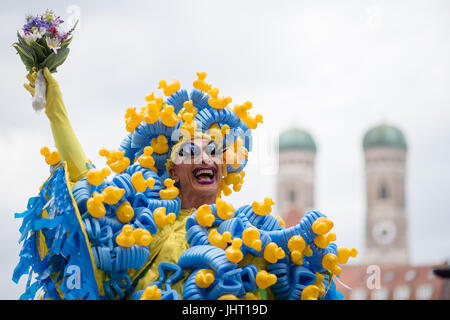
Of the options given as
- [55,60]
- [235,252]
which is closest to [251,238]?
[235,252]

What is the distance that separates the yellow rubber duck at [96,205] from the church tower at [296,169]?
52680 millimetres

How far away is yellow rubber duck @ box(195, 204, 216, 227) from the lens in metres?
4.16

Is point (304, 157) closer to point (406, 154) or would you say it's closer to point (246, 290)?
point (406, 154)

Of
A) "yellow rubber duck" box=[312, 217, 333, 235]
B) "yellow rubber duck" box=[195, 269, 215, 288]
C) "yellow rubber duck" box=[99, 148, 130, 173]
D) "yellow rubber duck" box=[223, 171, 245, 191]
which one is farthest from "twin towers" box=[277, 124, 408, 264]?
"yellow rubber duck" box=[195, 269, 215, 288]

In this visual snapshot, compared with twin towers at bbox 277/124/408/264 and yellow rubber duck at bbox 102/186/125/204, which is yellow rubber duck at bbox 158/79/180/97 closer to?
yellow rubber duck at bbox 102/186/125/204

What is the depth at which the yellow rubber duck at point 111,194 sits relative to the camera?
4.09 meters

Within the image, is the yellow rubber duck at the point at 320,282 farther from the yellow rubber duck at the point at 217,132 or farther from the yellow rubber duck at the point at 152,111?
the yellow rubber duck at the point at 152,111

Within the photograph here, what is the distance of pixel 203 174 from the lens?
4637 mm

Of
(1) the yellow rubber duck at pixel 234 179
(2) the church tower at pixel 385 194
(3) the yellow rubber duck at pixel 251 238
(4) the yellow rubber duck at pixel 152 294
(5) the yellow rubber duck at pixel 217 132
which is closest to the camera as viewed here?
(4) the yellow rubber duck at pixel 152 294

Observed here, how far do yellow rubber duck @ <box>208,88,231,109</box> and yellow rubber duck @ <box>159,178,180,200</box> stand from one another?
0.59 metres

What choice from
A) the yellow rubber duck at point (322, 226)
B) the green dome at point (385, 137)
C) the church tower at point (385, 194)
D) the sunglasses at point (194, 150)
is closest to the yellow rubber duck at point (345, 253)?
the yellow rubber duck at point (322, 226)

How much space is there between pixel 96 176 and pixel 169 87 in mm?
963
